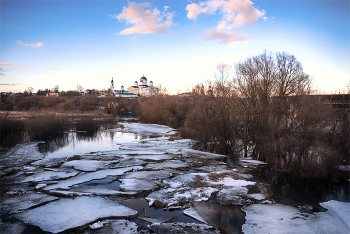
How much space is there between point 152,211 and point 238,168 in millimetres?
6578

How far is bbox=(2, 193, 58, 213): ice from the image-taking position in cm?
668

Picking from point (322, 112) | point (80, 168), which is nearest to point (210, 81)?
point (322, 112)

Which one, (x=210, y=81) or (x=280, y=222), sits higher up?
(x=210, y=81)

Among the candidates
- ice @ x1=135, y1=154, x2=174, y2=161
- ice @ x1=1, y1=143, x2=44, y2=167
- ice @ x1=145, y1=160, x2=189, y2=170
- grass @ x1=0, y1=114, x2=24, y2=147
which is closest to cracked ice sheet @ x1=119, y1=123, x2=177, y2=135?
grass @ x1=0, y1=114, x2=24, y2=147

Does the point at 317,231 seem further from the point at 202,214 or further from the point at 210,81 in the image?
the point at 210,81

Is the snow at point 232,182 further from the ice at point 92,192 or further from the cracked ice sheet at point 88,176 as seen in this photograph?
the cracked ice sheet at point 88,176

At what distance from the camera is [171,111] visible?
3591 centimetres

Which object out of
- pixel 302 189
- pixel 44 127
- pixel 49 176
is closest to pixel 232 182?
pixel 302 189

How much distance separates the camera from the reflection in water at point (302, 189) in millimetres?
8102

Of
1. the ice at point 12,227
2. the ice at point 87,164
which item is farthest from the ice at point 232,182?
the ice at point 12,227

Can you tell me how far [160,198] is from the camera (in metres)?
7.73

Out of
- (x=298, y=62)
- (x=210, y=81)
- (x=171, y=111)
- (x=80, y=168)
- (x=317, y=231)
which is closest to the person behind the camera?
(x=317, y=231)

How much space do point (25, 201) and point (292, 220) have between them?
830cm

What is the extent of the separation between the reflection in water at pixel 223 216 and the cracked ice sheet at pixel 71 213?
222cm
